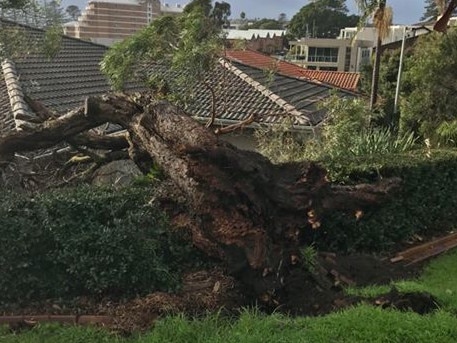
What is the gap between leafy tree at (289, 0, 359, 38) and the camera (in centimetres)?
8231

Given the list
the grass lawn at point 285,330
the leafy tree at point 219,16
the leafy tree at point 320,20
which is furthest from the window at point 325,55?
the grass lawn at point 285,330

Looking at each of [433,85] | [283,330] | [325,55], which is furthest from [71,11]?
[325,55]

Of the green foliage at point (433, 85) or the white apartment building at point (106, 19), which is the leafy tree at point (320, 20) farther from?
the green foliage at point (433, 85)

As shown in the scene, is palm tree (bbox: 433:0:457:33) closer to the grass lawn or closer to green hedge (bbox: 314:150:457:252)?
green hedge (bbox: 314:150:457:252)

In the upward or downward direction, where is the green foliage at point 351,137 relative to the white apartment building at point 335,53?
upward

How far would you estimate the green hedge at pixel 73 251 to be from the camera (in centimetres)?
447

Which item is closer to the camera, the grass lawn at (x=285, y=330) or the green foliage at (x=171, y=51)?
the grass lawn at (x=285, y=330)

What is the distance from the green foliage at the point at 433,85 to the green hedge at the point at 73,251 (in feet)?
46.4

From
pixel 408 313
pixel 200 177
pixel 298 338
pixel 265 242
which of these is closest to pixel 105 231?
pixel 200 177

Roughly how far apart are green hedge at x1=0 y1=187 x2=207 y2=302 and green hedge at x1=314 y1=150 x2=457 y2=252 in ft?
8.63

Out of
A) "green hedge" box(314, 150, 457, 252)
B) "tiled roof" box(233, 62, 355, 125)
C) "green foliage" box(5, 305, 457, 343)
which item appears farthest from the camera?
"tiled roof" box(233, 62, 355, 125)

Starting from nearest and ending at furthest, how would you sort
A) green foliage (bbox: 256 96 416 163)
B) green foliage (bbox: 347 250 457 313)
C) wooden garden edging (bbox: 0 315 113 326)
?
1. wooden garden edging (bbox: 0 315 113 326)
2. green foliage (bbox: 347 250 457 313)
3. green foliage (bbox: 256 96 416 163)

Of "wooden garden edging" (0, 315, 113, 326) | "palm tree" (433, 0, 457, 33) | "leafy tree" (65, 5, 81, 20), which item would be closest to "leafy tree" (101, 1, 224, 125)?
"leafy tree" (65, 5, 81, 20)

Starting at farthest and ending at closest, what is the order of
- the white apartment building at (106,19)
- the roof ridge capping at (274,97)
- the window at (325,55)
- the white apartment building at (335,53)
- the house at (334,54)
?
the window at (325,55)
the house at (334,54)
the white apartment building at (335,53)
the white apartment building at (106,19)
the roof ridge capping at (274,97)
